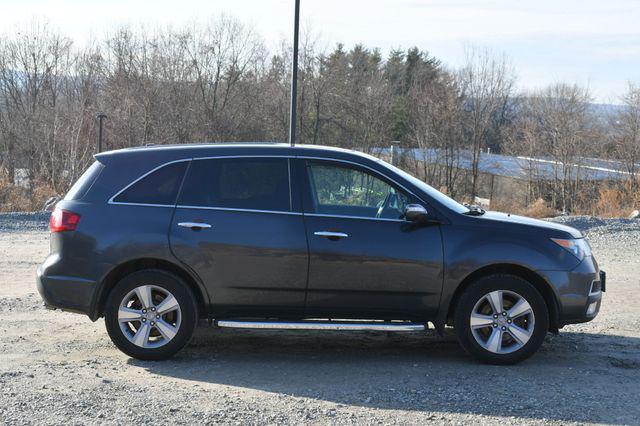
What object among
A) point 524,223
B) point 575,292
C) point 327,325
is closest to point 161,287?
point 327,325

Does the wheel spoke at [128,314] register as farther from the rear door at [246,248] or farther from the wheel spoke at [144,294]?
the rear door at [246,248]

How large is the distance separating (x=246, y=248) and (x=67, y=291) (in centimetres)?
154

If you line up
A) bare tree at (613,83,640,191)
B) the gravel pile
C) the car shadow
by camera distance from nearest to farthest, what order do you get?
1. the car shadow
2. the gravel pile
3. bare tree at (613,83,640,191)

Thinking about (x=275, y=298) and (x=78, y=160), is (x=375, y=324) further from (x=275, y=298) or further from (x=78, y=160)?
(x=78, y=160)

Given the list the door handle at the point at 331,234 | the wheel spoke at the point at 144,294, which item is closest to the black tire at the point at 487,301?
the door handle at the point at 331,234

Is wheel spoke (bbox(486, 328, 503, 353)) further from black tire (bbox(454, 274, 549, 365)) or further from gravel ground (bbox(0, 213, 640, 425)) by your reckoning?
gravel ground (bbox(0, 213, 640, 425))

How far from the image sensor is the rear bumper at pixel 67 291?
6316mm

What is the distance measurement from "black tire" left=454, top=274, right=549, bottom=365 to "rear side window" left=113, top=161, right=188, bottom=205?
2610 mm

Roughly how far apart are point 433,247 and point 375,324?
31.9 inches

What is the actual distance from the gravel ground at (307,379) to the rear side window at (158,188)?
137 centimetres

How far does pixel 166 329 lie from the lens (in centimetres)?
636

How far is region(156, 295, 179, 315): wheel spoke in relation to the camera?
6336mm

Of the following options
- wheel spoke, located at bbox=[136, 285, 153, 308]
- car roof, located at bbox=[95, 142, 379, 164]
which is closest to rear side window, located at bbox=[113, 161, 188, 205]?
car roof, located at bbox=[95, 142, 379, 164]

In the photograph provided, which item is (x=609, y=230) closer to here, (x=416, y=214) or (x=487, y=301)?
(x=487, y=301)
